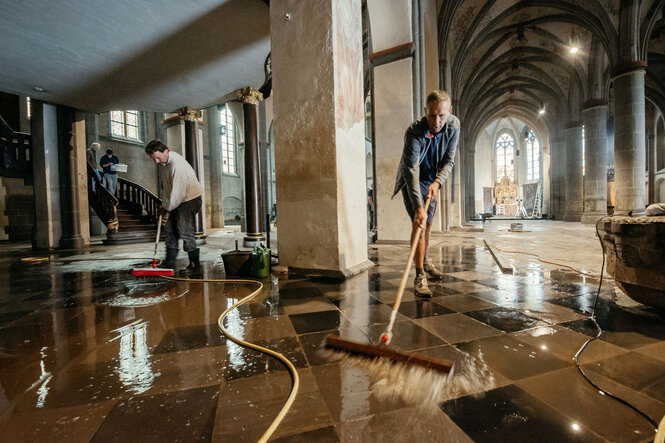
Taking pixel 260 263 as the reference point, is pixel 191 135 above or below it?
above

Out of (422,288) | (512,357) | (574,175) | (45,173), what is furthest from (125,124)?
(574,175)

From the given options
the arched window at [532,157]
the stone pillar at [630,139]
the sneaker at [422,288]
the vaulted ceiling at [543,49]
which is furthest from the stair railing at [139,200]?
the arched window at [532,157]

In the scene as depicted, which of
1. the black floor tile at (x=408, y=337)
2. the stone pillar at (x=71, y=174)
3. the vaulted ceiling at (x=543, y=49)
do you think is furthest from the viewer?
the vaulted ceiling at (x=543, y=49)

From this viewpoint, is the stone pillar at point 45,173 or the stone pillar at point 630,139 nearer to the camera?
the stone pillar at point 45,173

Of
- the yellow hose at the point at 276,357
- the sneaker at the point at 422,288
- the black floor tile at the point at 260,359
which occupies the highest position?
the sneaker at the point at 422,288

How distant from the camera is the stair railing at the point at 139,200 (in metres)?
11.2

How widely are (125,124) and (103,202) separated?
9323mm

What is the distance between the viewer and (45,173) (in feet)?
25.7

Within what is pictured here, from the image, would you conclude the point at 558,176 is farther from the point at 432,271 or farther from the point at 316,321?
the point at 316,321

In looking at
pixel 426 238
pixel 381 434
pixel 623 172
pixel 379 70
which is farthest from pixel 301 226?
pixel 623 172

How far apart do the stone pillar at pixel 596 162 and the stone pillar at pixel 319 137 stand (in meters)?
14.7

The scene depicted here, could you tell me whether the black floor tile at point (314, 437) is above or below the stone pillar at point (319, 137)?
below

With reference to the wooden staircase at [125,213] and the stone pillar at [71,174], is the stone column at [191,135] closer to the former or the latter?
the wooden staircase at [125,213]

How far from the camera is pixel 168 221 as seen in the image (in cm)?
440
